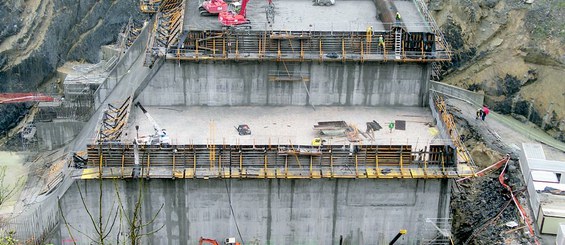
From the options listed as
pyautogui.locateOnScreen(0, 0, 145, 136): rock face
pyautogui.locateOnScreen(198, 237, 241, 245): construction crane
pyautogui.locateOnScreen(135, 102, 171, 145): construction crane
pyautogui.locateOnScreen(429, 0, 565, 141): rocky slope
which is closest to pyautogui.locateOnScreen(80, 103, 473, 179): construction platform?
pyautogui.locateOnScreen(135, 102, 171, 145): construction crane

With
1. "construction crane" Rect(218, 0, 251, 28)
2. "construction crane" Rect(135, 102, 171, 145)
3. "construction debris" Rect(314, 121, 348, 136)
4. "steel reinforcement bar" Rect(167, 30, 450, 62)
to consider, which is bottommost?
"construction crane" Rect(135, 102, 171, 145)

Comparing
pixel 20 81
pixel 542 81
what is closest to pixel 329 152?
pixel 542 81

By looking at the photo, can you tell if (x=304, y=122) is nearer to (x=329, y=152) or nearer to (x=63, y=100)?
(x=329, y=152)

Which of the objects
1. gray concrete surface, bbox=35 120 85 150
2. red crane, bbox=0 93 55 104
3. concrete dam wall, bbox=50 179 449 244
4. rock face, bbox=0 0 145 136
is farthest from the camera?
rock face, bbox=0 0 145 136

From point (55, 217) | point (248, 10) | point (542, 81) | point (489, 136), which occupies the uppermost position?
point (248, 10)

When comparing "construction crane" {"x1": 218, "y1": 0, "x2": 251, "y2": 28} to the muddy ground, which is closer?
the muddy ground

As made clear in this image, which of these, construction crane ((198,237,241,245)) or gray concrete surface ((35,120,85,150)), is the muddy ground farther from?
gray concrete surface ((35,120,85,150))

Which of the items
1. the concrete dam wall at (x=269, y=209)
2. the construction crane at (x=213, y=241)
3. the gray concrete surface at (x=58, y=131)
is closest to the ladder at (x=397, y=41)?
the concrete dam wall at (x=269, y=209)
